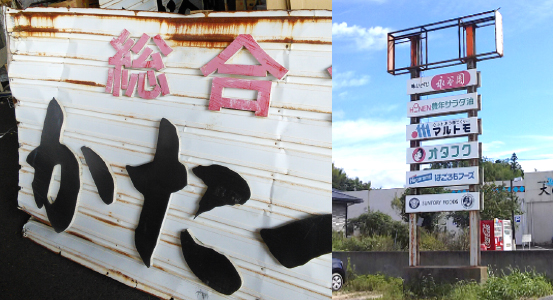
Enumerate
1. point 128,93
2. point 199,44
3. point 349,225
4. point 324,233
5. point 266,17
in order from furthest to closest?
1. point 128,93
2. point 199,44
3. point 266,17
4. point 324,233
5. point 349,225

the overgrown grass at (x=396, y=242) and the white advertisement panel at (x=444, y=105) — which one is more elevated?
the white advertisement panel at (x=444, y=105)

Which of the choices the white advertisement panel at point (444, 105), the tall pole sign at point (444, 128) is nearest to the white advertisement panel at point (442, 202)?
the tall pole sign at point (444, 128)

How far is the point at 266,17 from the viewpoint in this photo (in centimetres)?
256

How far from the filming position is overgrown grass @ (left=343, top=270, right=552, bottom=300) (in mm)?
1745

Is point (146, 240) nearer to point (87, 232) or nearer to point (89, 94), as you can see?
point (87, 232)

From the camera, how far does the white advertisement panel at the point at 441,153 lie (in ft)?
6.16

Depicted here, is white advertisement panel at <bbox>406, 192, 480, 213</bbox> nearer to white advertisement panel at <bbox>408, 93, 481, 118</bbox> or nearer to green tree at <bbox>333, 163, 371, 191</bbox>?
green tree at <bbox>333, 163, 371, 191</bbox>

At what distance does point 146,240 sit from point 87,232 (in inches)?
20.1

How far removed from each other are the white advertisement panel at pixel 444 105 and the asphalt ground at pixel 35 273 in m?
1.91

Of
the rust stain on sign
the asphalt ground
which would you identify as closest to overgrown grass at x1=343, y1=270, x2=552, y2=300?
the rust stain on sign

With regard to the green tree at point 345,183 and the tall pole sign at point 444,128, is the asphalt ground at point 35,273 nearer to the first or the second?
the green tree at point 345,183

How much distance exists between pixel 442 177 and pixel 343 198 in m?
0.46

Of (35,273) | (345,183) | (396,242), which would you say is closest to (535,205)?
(396,242)

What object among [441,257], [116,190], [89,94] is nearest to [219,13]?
[89,94]
